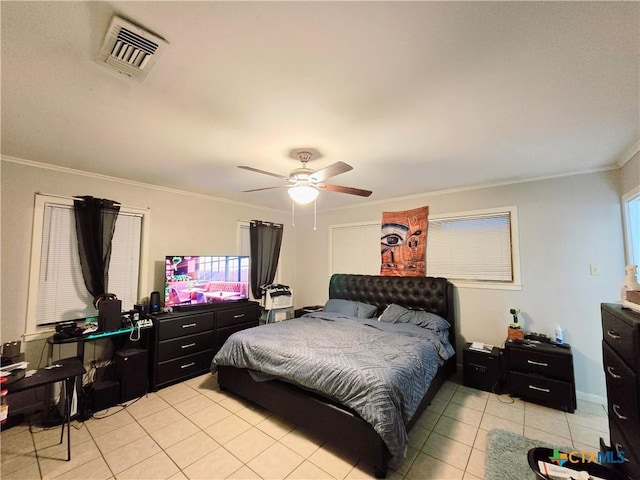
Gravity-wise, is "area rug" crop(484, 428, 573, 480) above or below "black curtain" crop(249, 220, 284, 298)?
below

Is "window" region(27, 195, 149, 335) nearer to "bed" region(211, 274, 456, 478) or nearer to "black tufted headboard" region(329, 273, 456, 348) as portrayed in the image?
"bed" region(211, 274, 456, 478)

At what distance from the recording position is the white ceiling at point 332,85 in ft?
3.57

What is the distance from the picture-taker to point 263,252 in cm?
487

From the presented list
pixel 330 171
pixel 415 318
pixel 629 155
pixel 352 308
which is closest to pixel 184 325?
pixel 352 308

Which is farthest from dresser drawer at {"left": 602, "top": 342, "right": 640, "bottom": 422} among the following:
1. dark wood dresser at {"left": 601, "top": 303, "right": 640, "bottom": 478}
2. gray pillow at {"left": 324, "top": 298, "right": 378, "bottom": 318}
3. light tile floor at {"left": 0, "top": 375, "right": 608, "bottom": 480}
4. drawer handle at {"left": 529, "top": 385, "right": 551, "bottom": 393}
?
gray pillow at {"left": 324, "top": 298, "right": 378, "bottom": 318}

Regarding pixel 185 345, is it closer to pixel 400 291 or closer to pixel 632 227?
pixel 400 291

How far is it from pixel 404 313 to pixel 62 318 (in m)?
4.04

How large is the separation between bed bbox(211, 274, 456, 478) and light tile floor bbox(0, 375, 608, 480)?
0.53 ft

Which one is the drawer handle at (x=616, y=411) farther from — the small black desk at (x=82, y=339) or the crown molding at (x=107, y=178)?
the crown molding at (x=107, y=178)

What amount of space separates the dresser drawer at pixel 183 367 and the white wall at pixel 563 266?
3.46m

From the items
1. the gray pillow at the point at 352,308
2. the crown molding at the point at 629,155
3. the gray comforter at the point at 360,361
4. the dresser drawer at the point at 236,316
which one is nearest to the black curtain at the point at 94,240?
the dresser drawer at the point at 236,316

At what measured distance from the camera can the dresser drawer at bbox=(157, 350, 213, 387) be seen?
312cm

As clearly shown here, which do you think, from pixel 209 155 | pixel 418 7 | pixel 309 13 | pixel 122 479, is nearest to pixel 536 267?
pixel 418 7

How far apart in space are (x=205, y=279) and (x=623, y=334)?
4.09m
